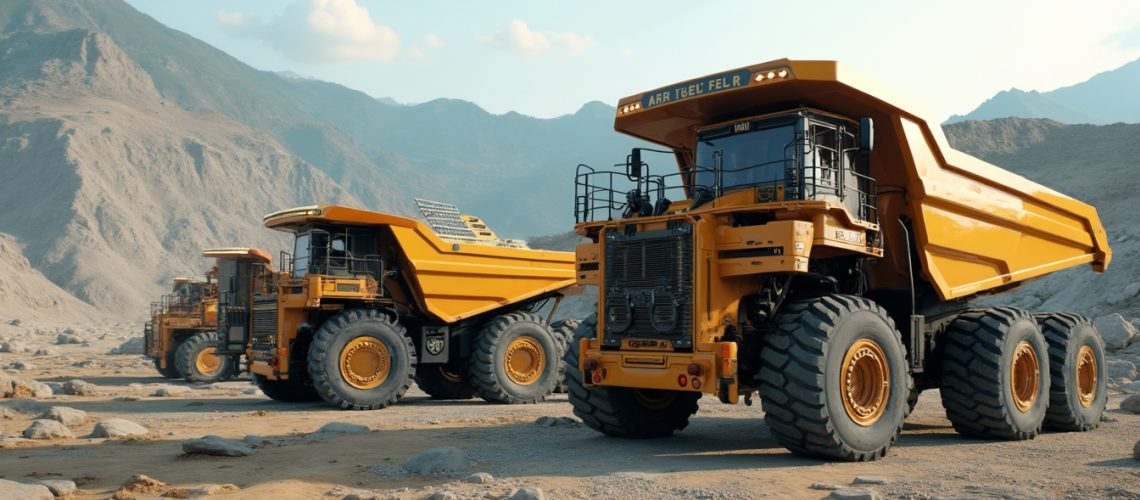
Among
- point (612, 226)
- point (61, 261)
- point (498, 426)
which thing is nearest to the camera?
point (612, 226)

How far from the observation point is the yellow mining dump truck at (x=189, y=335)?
21859mm

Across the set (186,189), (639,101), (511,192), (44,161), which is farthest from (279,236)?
(639,101)

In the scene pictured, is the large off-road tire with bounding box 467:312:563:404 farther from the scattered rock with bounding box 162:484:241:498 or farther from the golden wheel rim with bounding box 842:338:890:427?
the scattered rock with bounding box 162:484:241:498

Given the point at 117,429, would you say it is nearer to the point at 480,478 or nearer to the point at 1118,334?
the point at 480,478

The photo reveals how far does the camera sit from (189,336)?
23.6m

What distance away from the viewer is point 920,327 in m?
10.3

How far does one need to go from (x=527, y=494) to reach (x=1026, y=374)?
6.82 meters

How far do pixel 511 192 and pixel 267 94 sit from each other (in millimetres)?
45429

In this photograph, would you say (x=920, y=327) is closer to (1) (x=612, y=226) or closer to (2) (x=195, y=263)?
(1) (x=612, y=226)

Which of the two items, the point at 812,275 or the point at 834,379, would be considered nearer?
the point at 834,379

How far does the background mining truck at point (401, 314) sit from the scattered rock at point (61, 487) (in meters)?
6.84

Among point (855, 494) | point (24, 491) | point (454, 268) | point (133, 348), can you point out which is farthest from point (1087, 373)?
point (133, 348)

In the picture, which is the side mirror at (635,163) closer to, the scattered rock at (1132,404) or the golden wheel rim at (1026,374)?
the golden wheel rim at (1026,374)

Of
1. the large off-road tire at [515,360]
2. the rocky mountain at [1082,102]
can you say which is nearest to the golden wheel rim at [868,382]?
the large off-road tire at [515,360]
